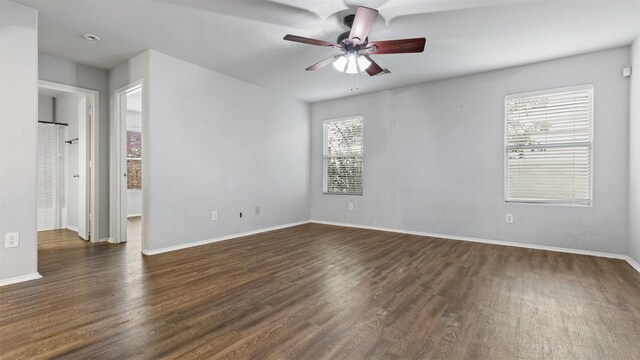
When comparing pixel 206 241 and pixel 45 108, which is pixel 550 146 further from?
pixel 45 108

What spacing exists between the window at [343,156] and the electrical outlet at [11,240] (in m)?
4.53

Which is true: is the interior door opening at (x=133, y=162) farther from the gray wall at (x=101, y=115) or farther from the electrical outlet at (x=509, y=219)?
the electrical outlet at (x=509, y=219)

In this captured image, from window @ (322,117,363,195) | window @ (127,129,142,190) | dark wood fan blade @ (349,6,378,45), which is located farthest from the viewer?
window @ (127,129,142,190)

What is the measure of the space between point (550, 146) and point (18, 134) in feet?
19.7

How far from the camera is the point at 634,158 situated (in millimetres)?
3309

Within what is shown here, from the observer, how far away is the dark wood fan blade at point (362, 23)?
7.62 feet

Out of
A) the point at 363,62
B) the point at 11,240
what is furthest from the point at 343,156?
the point at 11,240

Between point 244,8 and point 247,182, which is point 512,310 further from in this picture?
point 247,182

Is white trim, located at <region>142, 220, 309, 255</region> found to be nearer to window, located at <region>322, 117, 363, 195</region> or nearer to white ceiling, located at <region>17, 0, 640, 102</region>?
window, located at <region>322, 117, 363, 195</region>

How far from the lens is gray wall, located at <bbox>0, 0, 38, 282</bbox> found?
2.64 meters

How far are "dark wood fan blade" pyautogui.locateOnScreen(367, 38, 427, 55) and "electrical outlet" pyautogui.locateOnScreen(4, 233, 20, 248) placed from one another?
145 inches

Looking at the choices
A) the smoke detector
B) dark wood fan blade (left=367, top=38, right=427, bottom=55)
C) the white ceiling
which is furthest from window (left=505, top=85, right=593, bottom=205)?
the smoke detector

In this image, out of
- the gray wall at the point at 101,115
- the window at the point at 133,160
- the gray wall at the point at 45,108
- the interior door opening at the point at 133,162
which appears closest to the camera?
the gray wall at the point at 101,115

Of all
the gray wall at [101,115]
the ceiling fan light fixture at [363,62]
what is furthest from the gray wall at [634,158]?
the gray wall at [101,115]
